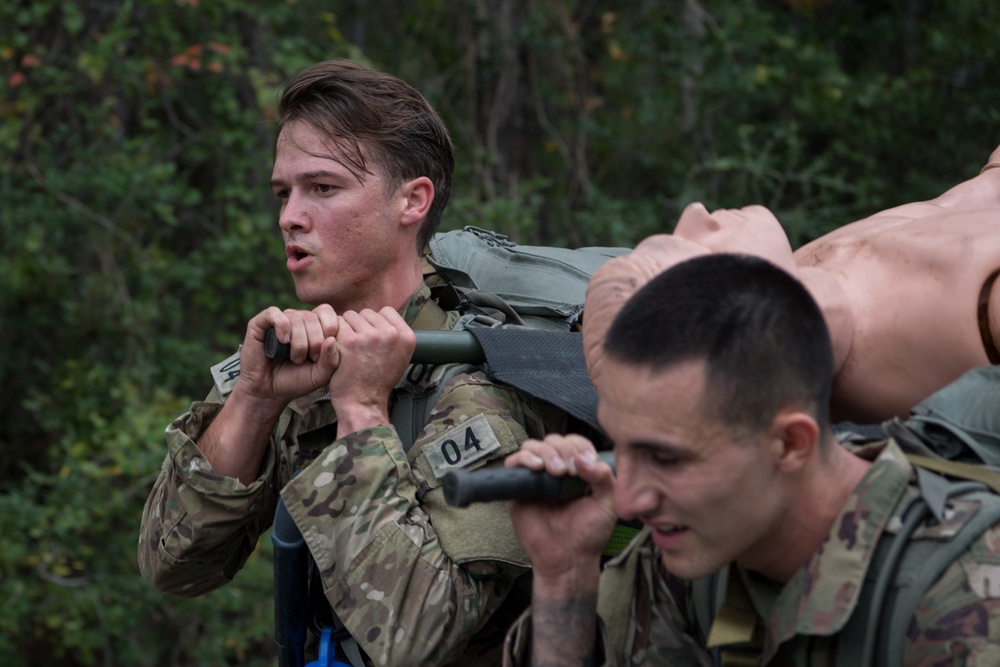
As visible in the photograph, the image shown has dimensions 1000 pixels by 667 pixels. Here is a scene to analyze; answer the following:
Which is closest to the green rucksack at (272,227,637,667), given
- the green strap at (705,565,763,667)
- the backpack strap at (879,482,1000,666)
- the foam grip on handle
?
the foam grip on handle

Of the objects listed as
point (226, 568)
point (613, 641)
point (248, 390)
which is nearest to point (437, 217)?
point (248, 390)

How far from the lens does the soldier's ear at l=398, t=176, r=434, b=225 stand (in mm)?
3154

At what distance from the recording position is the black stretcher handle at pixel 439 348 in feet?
8.93

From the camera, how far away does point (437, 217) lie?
329 cm

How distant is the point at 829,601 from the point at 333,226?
159 cm

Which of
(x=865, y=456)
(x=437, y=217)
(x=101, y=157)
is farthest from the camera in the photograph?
(x=101, y=157)

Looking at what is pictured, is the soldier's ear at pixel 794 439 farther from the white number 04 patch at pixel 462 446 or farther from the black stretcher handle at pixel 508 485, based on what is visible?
the white number 04 patch at pixel 462 446

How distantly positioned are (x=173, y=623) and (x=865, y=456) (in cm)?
496

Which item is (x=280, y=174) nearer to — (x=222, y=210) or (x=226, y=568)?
(x=226, y=568)

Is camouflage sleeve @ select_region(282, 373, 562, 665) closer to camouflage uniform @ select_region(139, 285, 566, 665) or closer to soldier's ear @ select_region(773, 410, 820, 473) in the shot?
camouflage uniform @ select_region(139, 285, 566, 665)

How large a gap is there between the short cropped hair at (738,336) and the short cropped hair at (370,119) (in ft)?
4.30

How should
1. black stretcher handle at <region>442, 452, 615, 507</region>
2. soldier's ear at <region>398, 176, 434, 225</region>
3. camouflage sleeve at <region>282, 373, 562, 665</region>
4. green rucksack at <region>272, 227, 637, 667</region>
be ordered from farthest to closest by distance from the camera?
soldier's ear at <region>398, 176, 434, 225</region> → green rucksack at <region>272, 227, 637, 667</region> → camouflage sleeve at <region>282, 373, 562, 665</region> → black stretcher handle at <region>442, 452, 615, 507</region>

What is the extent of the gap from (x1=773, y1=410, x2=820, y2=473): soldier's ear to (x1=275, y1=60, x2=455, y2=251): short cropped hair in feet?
4.95

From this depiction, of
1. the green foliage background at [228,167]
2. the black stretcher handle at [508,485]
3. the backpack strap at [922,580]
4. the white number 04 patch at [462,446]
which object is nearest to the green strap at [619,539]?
the white number 04 patch at [462,446]
